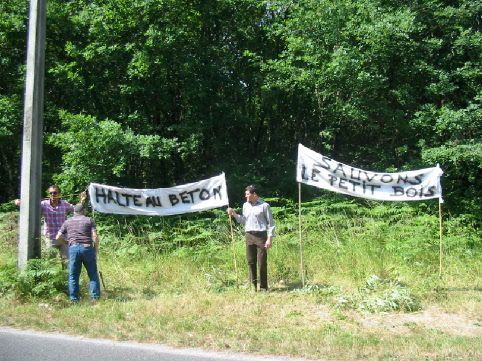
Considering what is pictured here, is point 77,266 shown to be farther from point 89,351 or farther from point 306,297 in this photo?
point 306,297

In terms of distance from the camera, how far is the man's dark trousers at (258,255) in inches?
334

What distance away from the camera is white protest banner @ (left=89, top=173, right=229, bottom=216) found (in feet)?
30.9

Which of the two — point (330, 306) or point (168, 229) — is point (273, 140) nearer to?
point (168, 229)

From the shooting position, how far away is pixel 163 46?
14227 mm

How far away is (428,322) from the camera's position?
6836 millimetres

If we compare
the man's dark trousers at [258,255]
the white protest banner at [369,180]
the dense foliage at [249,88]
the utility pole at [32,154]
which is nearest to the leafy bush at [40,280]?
the utility pole at [32,154]

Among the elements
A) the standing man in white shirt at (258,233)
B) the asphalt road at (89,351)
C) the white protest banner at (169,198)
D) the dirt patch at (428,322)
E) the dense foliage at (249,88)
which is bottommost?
the asphalt road at (89,351)

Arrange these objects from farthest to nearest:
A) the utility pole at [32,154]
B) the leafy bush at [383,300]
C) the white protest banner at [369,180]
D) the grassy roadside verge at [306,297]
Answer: the white protest banner at [369,180], the utility pole at [32,154], the leafy bush at [383,300], the grassy roadside verge at [306,297]

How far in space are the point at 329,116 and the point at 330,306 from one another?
339 inches

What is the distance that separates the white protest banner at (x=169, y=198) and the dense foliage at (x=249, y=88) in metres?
3.91

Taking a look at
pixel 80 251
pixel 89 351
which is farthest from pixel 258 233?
pixel 89 351

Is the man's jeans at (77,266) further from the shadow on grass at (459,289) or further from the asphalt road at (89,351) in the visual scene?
the shadow on grass at (459,289)

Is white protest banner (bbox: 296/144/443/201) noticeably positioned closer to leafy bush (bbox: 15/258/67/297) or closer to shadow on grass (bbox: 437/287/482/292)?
shadow on grass (bbox: 437/287/482/292)

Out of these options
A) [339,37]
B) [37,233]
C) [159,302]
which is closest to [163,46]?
[339,37]
